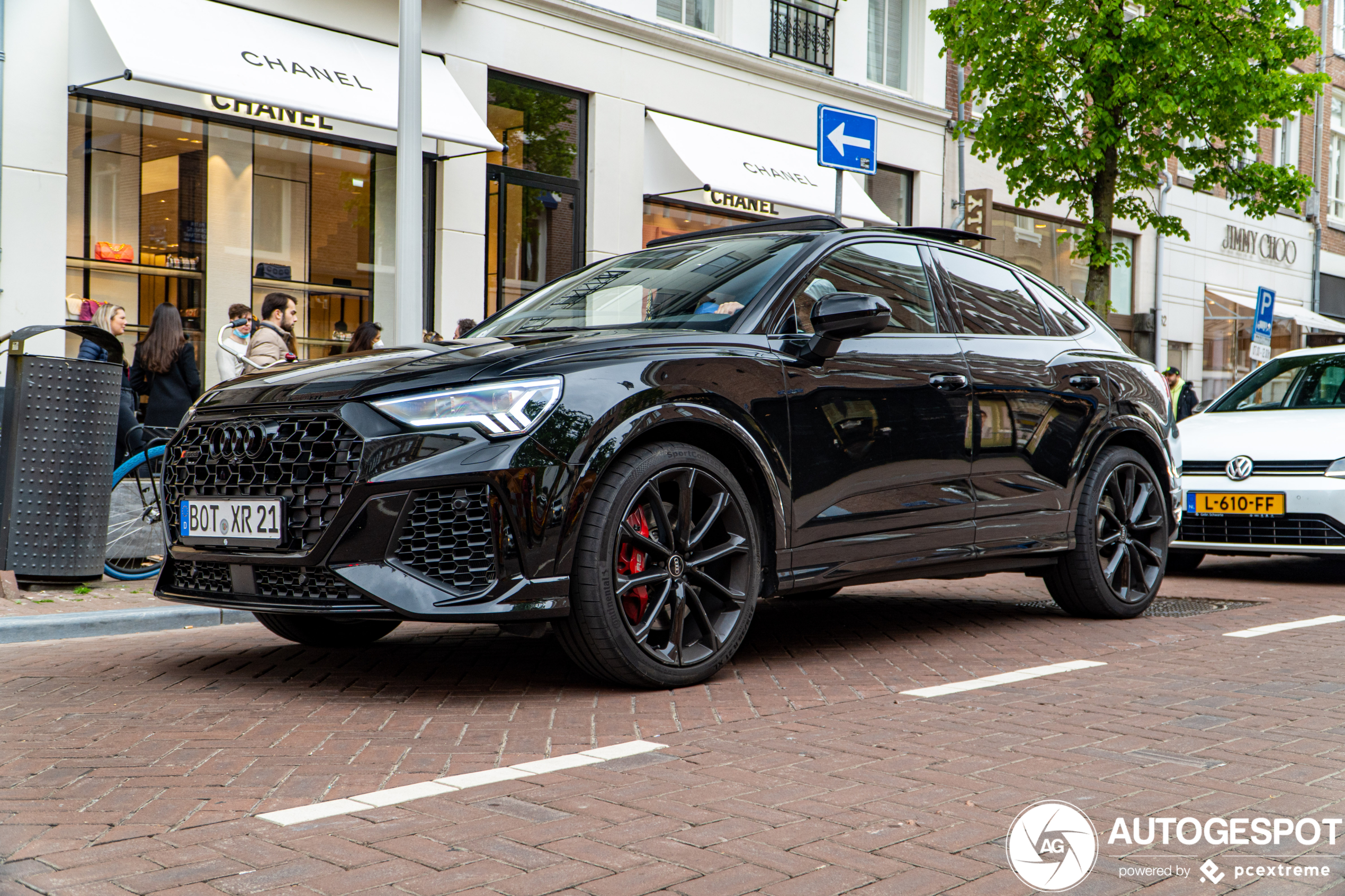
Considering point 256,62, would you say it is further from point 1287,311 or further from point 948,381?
point 1287,311

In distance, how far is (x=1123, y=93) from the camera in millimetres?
15258

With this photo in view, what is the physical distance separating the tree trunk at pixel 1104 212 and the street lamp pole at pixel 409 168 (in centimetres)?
923

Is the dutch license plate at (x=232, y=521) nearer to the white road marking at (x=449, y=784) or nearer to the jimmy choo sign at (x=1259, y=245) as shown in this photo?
the white road marking at (x=449, y=784)

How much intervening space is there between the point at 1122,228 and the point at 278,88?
17274mm

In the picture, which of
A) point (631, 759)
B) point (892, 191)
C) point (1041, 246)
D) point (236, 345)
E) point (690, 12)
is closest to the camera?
point (631, 759)

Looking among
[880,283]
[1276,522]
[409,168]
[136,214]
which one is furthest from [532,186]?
[880,283]

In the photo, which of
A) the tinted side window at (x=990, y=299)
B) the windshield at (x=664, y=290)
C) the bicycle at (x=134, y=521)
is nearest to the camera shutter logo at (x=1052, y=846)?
the windshield at (x=664, y=290)

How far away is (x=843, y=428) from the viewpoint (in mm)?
5039

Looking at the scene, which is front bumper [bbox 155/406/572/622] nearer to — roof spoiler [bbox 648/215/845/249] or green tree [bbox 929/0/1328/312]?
roof spoiler [bbox 648/215/845/249]

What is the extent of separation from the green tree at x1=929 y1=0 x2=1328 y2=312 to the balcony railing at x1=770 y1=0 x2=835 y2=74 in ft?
7.15

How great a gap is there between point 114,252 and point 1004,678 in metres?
9.77

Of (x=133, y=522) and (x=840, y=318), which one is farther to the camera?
(x=133, y=522)

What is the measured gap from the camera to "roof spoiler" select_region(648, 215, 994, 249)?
578 cm

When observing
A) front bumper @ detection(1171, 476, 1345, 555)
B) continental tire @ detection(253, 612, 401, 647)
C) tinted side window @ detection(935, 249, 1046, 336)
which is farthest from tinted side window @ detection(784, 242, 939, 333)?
front bumper @ detection(1171, 476, 1345, 555)
